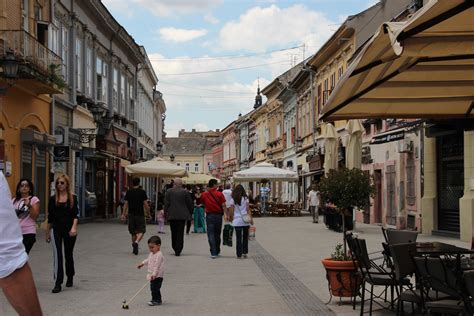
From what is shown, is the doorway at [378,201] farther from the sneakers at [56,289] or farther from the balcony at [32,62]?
the sneakers at [56,289]

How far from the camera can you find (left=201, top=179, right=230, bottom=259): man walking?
1563 cm

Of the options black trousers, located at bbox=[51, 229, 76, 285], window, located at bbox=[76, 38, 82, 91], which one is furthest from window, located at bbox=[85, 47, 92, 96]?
black trousers, located at bbox=[51, 229, 76, 285]

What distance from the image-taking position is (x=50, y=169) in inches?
940

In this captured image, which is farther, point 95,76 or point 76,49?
point 95,76

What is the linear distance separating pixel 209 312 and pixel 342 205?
25.7 ft

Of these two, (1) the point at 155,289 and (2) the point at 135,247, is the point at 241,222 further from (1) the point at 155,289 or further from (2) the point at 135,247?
(1) the point at 155,289

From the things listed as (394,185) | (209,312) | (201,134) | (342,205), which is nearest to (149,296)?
(209,312)

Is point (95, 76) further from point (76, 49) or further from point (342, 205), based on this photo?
point (342, 205)

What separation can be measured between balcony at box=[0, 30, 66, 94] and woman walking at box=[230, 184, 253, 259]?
602cm

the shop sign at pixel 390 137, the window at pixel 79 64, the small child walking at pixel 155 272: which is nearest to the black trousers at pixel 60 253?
the small child walking at pixel 155 272

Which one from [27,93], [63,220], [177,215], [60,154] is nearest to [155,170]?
[60,154]

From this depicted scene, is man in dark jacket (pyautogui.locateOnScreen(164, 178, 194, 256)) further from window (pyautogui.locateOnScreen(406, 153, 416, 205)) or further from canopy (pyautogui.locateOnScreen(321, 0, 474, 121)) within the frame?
window (pyautogui.locateOnScreen(406, 153, 416, 205))

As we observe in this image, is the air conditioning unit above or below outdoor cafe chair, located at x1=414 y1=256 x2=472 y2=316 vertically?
→ above

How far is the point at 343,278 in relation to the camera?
8789mm
